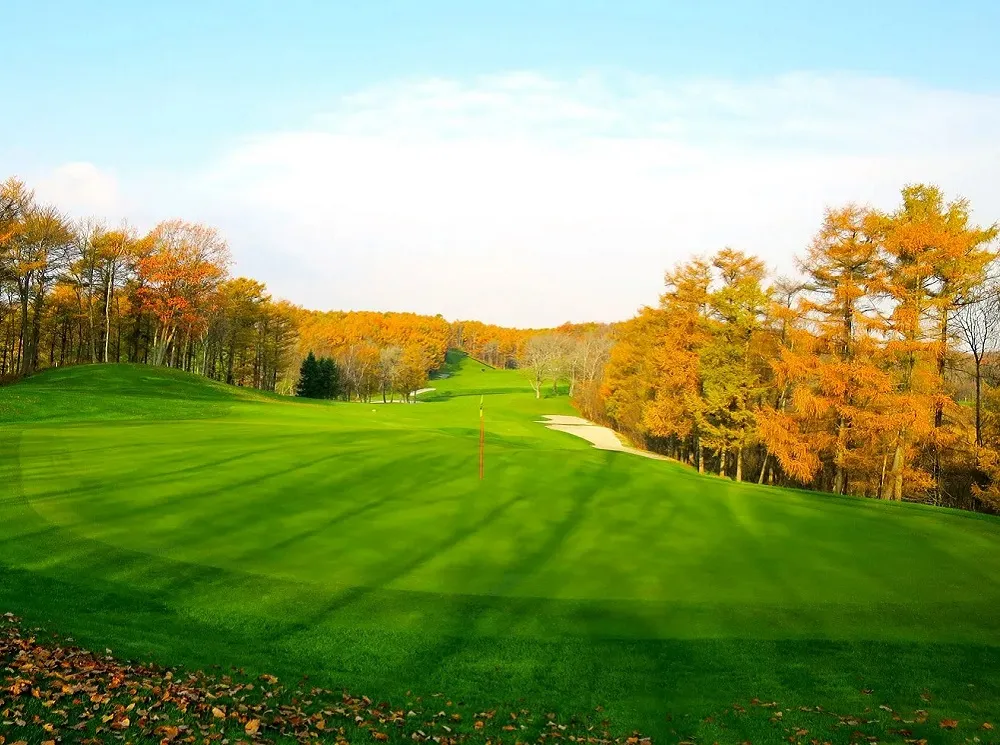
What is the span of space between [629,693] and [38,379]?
54.5 meters

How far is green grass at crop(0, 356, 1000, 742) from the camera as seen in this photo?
35.0 ft

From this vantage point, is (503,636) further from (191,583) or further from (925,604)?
(925,604)

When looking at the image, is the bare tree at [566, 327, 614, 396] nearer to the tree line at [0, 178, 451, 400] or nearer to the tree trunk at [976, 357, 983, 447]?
the tree line at [0, 178, 451, 400]

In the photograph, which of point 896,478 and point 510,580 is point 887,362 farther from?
point 510,580

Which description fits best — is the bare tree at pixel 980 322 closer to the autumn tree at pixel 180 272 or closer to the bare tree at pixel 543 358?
the autumn tree at pixel 180 272

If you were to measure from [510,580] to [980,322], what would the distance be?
33.1 m

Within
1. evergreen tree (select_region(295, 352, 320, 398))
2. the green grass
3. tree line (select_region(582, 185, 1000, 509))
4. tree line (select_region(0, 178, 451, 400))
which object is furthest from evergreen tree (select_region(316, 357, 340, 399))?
the green grass

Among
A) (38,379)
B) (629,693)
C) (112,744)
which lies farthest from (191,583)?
(38,379)

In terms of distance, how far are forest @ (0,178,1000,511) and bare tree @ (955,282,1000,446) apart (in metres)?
0.08

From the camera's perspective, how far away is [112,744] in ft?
22.0

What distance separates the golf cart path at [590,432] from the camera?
190 feet

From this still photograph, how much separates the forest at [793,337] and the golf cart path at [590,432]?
2.94 m

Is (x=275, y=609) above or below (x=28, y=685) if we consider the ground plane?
below

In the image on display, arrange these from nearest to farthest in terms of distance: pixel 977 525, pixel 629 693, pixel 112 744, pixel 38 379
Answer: pixel 112 744, pixel 629 693, pixel 977 525, pixel 38 379
